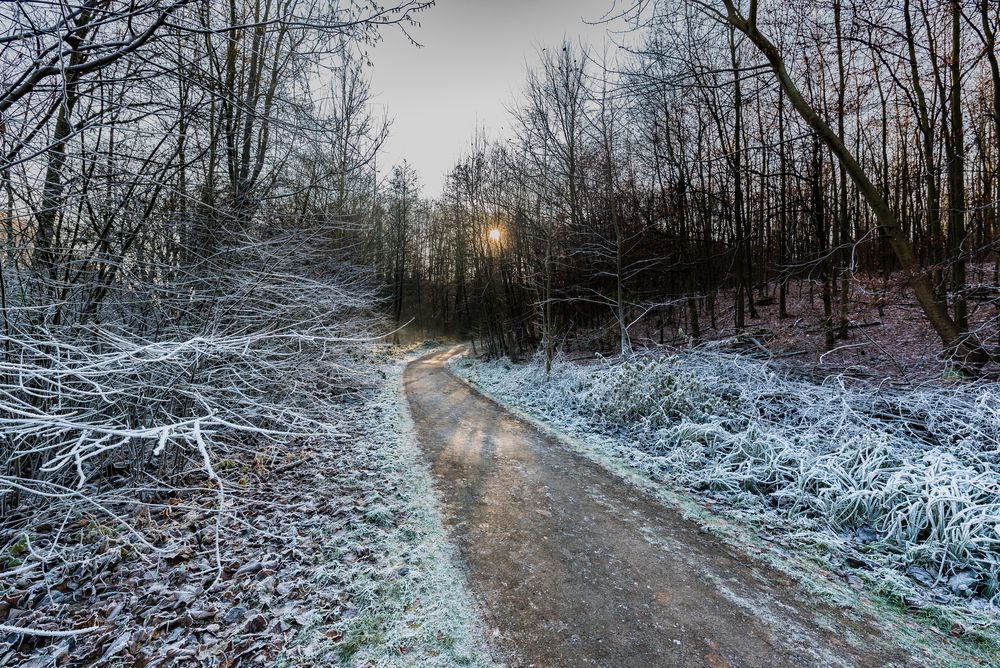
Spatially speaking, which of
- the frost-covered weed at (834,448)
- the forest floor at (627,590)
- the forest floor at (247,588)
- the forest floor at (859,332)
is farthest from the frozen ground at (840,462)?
the forest floor at (247,588)

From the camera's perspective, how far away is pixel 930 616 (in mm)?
2621

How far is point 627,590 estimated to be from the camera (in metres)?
2.86

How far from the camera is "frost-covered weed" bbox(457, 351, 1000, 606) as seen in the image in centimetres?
310

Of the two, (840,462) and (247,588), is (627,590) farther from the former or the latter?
(840,462)

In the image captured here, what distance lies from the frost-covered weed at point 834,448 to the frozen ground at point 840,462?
2 cm

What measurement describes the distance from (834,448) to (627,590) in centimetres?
315

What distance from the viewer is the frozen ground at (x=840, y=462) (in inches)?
115

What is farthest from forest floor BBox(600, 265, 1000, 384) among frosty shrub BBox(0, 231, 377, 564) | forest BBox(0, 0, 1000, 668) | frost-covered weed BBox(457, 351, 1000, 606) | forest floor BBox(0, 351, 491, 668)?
frosty shrub BBox(0, 231, 377, 564)

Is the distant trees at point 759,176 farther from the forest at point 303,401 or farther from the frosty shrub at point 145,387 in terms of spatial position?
the frosty shrub at point 145,387

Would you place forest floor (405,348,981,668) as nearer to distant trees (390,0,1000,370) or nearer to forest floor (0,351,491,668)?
forest floor (0,351,491,668)

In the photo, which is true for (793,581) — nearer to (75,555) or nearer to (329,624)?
(329,624)

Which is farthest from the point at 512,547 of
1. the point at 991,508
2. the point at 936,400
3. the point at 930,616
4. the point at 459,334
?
the point at 459,334

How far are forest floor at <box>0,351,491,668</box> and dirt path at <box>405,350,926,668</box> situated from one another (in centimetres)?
34

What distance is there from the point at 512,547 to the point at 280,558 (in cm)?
188
